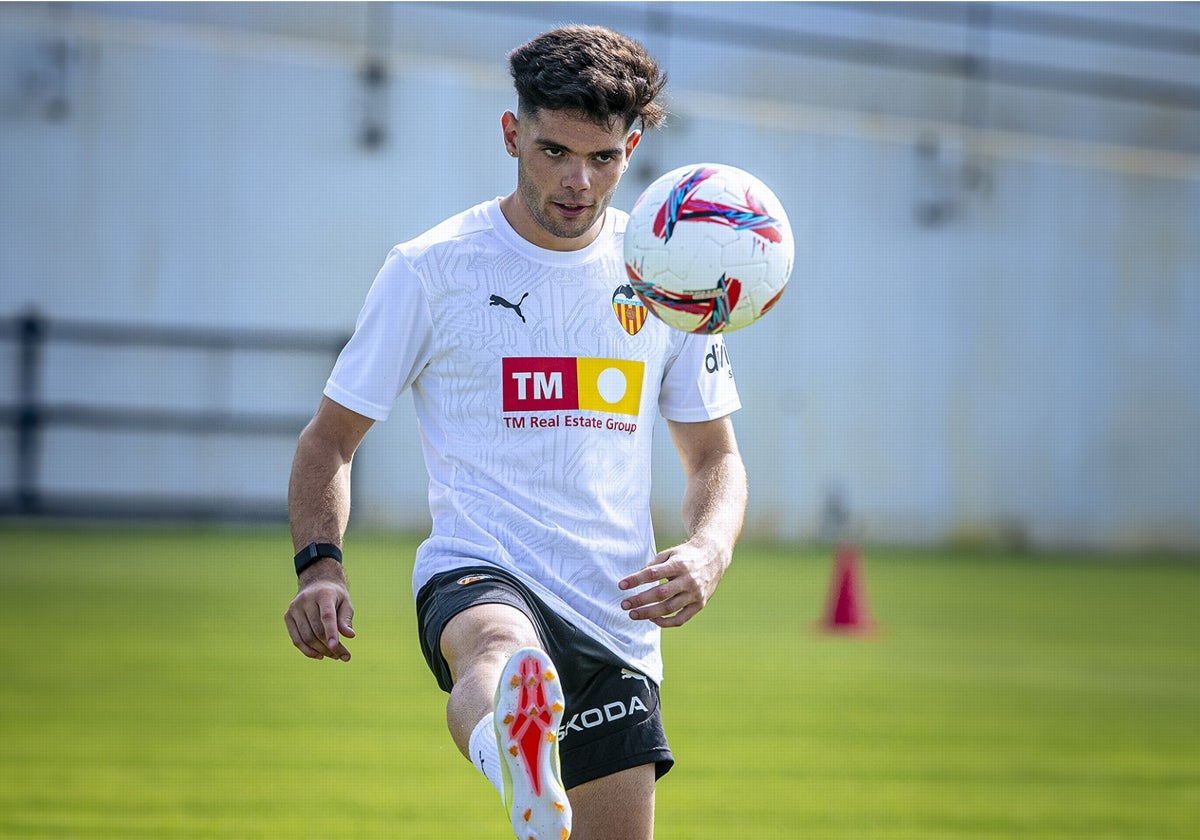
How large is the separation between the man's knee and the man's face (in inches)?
33.5

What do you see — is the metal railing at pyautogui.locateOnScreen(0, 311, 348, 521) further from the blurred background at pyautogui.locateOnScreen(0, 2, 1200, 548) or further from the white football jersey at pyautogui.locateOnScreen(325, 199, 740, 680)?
the white football jersey at pyautogui.locateOnScreen(325, 199, 740, 680)

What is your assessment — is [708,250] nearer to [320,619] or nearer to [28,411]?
[320,619]

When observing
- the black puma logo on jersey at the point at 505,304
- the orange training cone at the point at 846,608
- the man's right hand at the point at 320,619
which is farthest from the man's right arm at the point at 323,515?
the orange training cone at the point at 846,608

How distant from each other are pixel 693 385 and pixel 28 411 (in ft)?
51.9

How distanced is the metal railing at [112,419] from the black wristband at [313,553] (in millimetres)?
15433

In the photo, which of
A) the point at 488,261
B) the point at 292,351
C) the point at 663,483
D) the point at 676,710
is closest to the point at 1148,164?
the point at 663,483

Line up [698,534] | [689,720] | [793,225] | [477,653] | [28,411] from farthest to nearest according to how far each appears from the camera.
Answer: [793,225], [28,411], [689,720], [698,534], [477,653]

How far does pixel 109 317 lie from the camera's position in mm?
18266

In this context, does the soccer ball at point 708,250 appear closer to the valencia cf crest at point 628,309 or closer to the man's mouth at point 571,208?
the man's mouth at point 571,208

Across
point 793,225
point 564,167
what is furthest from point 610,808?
point 793,225

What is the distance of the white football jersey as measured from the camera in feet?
10.8

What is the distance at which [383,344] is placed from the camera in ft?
10.8

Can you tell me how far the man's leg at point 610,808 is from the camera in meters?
3.35

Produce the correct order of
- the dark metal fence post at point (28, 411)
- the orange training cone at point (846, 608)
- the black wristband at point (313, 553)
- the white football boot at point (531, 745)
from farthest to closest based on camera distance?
the dark metal fence post at point (28, 411), the orange training cone at point (846, 608), the black wristband at point (313, 553), the white football boot at point (531, 745)
